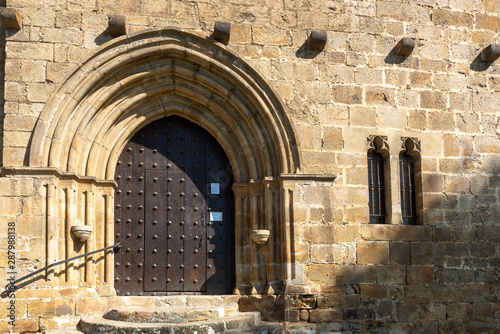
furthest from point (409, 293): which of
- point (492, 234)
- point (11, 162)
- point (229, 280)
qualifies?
point (11, 162)

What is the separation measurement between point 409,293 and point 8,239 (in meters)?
4.64

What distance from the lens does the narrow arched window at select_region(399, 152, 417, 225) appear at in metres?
7.87

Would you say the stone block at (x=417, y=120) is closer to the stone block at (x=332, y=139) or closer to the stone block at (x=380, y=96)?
the stone block at (x=380, y=96)

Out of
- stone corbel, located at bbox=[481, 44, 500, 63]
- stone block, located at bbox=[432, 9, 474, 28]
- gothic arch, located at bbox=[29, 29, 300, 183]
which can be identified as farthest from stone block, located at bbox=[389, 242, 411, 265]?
stone block, located at bbox=[432, 9, 474, 28]

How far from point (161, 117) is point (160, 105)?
0.16 meters

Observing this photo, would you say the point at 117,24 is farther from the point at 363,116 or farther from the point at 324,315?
the point at 324,315

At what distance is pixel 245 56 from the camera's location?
24.6 ft

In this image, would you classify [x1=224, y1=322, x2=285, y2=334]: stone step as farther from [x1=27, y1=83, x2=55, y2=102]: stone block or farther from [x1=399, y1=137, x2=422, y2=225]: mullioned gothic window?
[x1=27, y1=83, x2=55, y2=102]: stone block

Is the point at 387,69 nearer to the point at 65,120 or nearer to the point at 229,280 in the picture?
the point at 229,280

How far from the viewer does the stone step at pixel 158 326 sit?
6.30 metres

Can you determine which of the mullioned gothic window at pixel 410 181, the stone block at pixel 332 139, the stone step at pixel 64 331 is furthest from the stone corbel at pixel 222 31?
the stone step at pixel 64 331

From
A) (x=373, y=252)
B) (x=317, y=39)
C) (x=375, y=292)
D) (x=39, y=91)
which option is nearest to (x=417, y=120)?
(x=317, y=39)

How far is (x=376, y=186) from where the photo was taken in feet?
25.6

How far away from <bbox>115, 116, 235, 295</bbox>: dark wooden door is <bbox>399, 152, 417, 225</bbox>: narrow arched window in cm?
217
